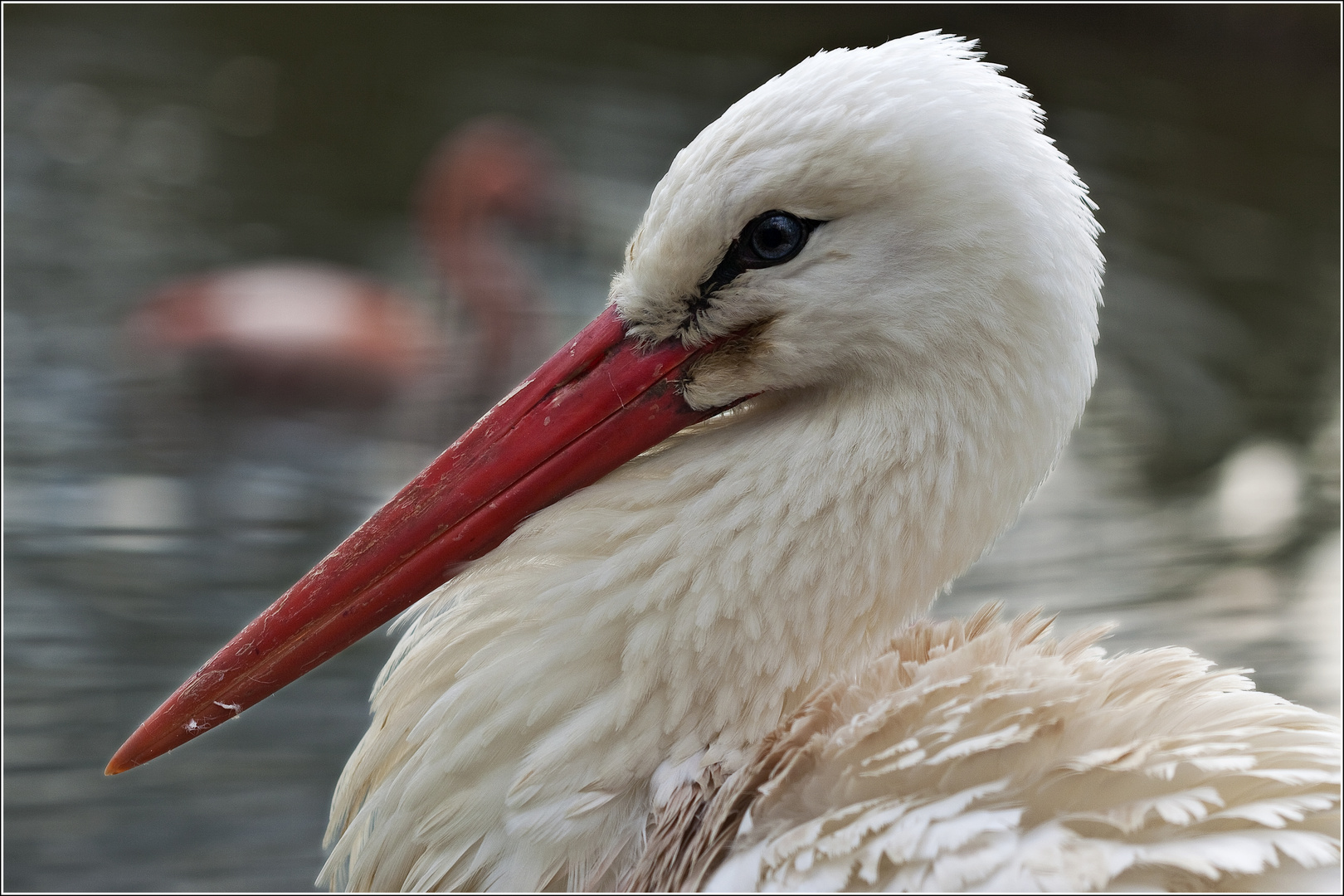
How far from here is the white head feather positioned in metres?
1.79

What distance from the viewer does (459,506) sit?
197 cm

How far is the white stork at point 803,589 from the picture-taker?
1.75m

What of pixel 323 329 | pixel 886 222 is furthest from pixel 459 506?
pixel 323 329

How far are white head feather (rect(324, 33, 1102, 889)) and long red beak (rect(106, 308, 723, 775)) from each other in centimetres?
5

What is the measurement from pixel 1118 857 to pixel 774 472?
25.1 inches

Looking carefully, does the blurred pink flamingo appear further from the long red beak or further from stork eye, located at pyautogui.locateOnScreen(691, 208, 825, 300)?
stork eye, located at pyautogui.locateOnScreen(691, 208, 825, 300)

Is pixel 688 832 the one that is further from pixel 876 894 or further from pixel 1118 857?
pixel 1118 857

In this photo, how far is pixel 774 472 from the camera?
6.16ft

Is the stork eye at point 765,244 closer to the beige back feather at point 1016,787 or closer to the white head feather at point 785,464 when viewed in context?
the white head feather at point 785,464

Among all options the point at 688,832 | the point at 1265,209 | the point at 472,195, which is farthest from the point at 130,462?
the point at 1265,209

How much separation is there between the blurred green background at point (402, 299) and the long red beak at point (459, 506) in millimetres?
1752

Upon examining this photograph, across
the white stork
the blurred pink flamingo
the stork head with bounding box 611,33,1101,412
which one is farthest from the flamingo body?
the stork head with bounding box 611,33,1101,412

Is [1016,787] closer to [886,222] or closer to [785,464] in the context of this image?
[785,464]

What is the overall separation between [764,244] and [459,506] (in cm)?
56
